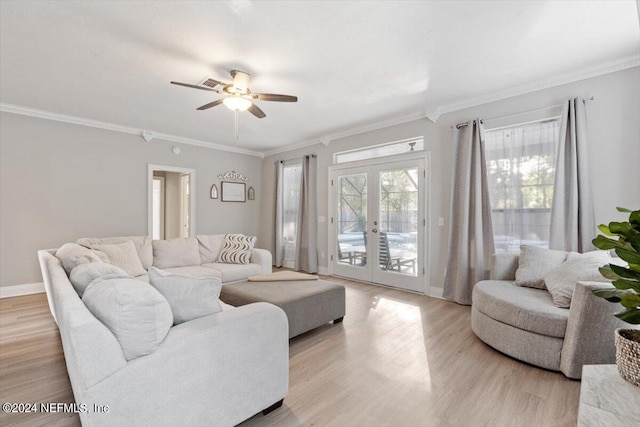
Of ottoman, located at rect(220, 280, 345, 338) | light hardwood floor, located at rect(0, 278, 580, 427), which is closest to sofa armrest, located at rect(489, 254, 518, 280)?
light hardwood floor, located at rect(0, 278, 580, 427)

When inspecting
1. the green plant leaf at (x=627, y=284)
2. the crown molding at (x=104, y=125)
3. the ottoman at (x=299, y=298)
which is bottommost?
the ottoman at (x=299, y=298)

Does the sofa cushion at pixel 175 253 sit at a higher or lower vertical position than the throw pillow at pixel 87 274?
lower

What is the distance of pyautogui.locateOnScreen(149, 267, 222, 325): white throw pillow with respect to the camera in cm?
154

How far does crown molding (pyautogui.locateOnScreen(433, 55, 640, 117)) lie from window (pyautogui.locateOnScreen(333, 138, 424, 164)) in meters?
0.57

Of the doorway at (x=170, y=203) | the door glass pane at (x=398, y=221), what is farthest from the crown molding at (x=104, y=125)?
the door glass pane at (x=398, y=221)

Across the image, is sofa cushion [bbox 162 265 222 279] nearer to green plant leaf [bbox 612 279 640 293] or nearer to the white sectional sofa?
the white sectional sofa

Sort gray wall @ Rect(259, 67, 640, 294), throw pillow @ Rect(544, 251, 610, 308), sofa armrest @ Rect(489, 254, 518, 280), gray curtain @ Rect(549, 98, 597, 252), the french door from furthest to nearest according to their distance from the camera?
the french door
sofa armrest @ Rect(489, 254, 518, 280)
gray curtain @ Rect(549, 98, 597, 252)
gray wall @ Rect(259, 67, 640, 294)
throw pillow @ Rect(544, 251, 610, 308)

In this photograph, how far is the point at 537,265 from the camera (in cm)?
274

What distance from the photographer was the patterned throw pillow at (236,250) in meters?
4.29

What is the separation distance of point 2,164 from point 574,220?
6.90 metres

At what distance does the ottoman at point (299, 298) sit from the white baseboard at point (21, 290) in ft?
10.6

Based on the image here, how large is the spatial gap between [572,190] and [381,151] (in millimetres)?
2501

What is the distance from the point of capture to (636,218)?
1.12 m

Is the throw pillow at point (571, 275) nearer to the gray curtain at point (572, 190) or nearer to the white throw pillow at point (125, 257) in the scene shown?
the gray curtain at point (572, 190)
